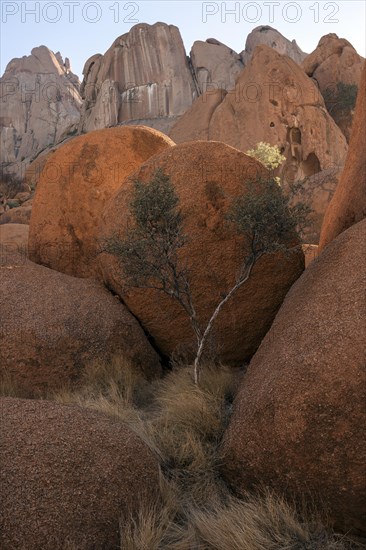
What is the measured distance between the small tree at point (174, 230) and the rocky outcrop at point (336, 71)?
1042 inches

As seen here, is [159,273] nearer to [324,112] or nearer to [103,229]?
[103,229]

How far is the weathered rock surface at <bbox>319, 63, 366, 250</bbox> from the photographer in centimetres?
559

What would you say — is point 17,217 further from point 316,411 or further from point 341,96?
point 341,96

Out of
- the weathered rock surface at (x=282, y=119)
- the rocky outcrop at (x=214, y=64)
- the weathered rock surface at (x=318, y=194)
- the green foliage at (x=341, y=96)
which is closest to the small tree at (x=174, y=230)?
the weathered rock surface at (x=318, y=194)

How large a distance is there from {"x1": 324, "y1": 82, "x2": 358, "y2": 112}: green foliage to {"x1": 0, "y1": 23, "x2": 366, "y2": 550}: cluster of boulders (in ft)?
58.6

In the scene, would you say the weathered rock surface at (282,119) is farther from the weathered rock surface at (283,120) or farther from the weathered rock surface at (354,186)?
the weathered rock surface at (354,186)

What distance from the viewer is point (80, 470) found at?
3.37 m

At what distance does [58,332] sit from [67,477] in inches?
125

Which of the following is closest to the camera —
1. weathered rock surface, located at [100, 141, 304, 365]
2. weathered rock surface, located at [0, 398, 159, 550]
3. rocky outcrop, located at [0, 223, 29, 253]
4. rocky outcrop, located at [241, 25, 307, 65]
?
weathered rock surface, located at [0, 398, 159, 550]

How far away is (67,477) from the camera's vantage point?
329 centimetres

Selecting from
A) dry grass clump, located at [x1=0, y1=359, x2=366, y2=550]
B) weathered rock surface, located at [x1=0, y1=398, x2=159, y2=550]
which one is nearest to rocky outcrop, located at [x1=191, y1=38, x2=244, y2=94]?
dry grass clump, located at [x1=0, y1=359, x2=366, y2=550]

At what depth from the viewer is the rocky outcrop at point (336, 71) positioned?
1184 inches

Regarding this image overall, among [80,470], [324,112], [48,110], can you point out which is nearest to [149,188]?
[80,470]

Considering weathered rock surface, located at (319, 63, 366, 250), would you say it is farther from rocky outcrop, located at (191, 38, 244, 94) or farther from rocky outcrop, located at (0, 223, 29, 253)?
rocky outcrop, located at (191, 38, 244, 94)
